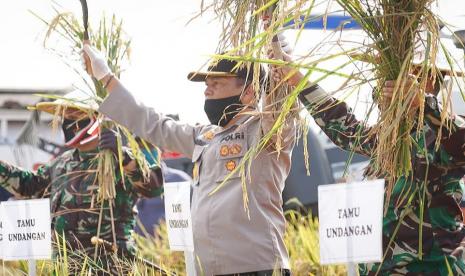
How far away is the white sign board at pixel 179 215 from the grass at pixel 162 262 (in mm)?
232

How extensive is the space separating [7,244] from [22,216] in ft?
0.53

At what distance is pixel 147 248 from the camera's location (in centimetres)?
618

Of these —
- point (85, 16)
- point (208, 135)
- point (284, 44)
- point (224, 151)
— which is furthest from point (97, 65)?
point (284, 44)

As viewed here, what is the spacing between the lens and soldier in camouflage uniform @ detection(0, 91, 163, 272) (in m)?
→ 4.43

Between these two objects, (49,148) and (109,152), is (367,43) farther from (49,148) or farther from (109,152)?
(49,148)

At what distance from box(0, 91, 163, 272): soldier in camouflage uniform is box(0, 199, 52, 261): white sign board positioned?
706 mm

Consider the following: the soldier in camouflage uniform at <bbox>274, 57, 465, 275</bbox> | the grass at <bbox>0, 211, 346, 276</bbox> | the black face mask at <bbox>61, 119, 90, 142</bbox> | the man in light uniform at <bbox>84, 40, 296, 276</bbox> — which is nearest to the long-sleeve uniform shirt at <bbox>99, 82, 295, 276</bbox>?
the man in light uniform at <bbox>84, 40, 296, 276</bbox>

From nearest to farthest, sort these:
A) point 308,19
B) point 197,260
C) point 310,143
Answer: point 308,19 < point 197,260 < point 310,143

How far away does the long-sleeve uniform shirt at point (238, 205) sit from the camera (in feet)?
11.5

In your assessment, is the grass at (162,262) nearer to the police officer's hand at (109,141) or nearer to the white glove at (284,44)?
the police officer's hand at (109,141)

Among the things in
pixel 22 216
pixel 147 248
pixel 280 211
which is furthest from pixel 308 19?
pixel 147 248

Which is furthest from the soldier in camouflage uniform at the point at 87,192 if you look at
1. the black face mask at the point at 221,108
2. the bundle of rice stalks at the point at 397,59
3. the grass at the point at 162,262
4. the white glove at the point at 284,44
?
the bundle of rice stalks at the point at 397,59

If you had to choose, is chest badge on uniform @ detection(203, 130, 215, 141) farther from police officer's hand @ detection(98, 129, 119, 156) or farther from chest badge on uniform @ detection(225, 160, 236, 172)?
police officer's hand @ detection(98, 129, 119, 156)

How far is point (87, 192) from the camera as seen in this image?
448 cm
